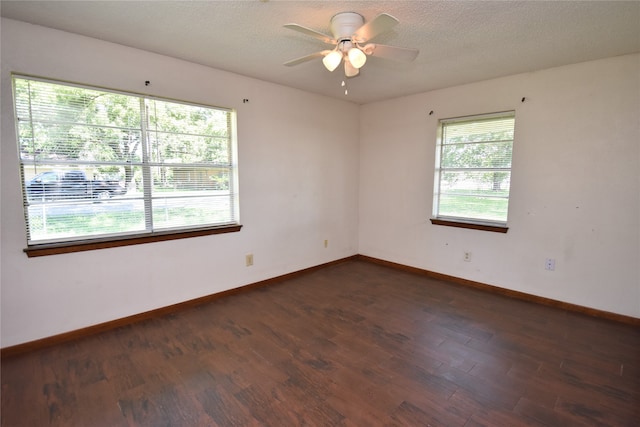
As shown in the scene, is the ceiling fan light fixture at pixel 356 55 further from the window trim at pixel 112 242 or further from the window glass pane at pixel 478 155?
the window glass pane at pixel 478 155

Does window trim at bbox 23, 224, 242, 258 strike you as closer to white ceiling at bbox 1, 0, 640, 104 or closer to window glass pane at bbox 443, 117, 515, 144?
white ceiling at bbox 1, 0, 640, 104

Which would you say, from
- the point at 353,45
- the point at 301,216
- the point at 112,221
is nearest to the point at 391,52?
the point at 353,45

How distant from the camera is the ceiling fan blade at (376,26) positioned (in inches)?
65.9

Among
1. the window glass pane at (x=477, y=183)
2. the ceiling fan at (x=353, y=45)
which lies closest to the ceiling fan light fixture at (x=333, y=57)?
the ceiling fan at (x=353, y=45)

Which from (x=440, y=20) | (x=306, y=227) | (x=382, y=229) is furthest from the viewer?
(x=382, y=229)

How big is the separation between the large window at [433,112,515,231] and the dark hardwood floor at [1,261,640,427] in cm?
116

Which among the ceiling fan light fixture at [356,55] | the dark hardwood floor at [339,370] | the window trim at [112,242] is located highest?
the ceiling fan light fixture at [356,55]

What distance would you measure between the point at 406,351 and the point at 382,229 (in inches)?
94.8

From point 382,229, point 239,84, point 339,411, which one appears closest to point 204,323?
point 339,411

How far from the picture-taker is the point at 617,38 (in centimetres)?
238

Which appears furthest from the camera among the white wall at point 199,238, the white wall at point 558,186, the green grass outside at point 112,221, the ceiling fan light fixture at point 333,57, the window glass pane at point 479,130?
the window glass pane at point 479,130

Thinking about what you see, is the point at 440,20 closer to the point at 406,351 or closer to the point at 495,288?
the point at 406,351

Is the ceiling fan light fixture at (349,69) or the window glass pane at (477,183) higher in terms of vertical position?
the ceiling fan light fixture at (349,69)

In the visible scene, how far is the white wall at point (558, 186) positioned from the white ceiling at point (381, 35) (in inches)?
11.9
